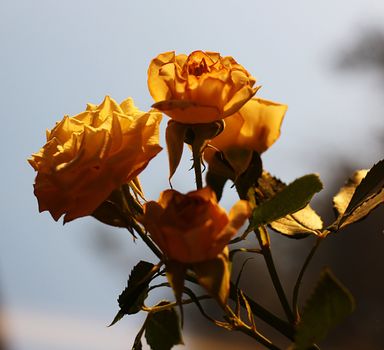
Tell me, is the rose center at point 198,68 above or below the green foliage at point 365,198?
above

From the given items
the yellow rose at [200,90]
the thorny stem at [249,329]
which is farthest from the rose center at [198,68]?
the thorny stem at [249,329]

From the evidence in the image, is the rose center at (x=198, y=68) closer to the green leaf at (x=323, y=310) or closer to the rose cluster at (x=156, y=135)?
the rose cluster at (x=156, y=135)

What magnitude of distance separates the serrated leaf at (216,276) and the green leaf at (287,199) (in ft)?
0.11

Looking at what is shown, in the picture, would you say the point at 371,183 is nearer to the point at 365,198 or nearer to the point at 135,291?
the point at 365,198

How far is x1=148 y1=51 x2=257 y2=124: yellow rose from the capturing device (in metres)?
0.29

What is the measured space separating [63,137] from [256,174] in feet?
0.28

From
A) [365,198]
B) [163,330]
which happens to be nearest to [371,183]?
[365,198]

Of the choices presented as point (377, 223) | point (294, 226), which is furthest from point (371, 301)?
point (294, 226)

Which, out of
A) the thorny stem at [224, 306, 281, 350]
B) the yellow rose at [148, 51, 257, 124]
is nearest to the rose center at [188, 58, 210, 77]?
the yellow rose at [148, 51, 257, 124]

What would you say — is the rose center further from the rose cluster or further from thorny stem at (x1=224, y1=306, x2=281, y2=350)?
thorny stem at (x1=224, y1=306, x2=281, y2=350)

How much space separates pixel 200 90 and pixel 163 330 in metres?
0.10

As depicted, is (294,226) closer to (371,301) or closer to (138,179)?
(138,179)

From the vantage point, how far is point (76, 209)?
0.94ft

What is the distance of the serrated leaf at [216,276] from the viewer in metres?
0.24
